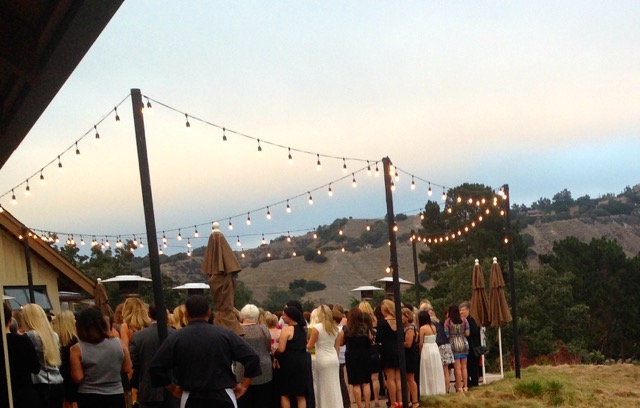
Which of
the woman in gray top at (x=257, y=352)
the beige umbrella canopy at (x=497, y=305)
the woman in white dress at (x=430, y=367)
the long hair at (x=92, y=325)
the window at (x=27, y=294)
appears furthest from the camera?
the window at (x=27, y=294)

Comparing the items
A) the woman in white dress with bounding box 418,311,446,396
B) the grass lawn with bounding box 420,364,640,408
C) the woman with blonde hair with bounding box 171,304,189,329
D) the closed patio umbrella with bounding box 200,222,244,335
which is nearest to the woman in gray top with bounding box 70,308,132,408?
the woman with blonde hair with bounding box 171,304,189,329

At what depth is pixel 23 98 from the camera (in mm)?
6160

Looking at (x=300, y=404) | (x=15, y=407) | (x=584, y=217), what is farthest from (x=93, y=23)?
(x=584, y=217)

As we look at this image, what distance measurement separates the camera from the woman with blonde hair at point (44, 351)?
824 centimetres

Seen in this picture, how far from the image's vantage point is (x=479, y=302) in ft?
65.1

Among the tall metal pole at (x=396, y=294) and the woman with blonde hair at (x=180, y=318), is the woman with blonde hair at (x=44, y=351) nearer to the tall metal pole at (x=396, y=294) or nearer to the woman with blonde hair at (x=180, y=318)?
the woman with blonde hair at (x=180, y=318)

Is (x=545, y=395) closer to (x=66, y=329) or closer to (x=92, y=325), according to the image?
(x=66, y=329)

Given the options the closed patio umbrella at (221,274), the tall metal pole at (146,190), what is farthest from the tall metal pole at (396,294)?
the tall metal pole at (146,190)

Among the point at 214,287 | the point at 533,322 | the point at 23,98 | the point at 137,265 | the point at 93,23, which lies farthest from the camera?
the point at 137,265

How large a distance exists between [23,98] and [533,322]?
31.5 metres

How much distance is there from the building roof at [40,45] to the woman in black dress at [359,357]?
809 centimetres

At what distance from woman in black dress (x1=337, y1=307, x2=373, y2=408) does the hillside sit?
217 ft

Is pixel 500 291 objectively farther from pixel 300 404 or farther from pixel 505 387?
pixel 300 404

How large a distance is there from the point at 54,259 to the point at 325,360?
48.4ft
